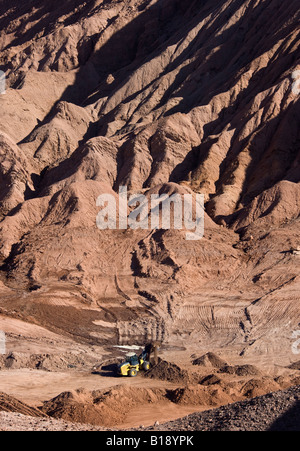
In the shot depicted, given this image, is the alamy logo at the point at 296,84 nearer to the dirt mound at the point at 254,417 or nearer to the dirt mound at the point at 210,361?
the dirt mound at the point at 210,361

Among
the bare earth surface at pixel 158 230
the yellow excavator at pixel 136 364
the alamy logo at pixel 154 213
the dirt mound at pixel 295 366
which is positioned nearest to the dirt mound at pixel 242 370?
the bare earth surface at pixel 158 230

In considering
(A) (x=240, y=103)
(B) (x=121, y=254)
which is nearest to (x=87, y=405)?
(B) (x=121, y=254)

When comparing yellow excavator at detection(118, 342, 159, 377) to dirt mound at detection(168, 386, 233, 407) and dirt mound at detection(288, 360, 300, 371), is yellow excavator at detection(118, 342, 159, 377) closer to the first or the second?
dirt mound at detection(168, 386, 233, 407)

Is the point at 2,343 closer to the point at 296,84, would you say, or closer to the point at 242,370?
the point at 242,370

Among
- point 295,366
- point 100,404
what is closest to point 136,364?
point 100,404

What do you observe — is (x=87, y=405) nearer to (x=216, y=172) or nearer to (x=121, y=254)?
(x=121, y=254)

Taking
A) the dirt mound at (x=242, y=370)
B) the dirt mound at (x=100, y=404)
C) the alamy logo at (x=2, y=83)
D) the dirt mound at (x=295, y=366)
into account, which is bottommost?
the dirt mound at (x=100, y=404)
